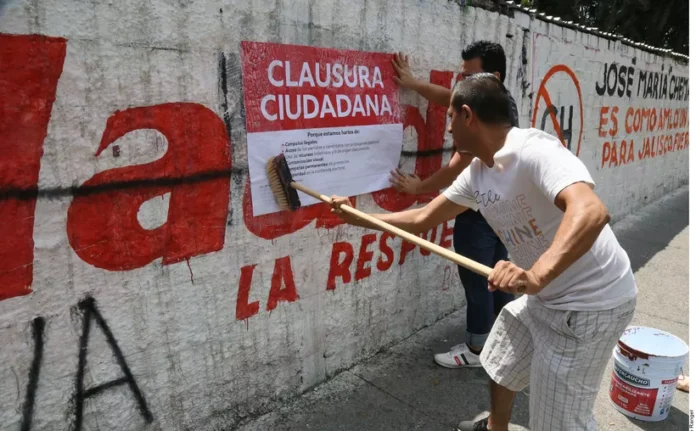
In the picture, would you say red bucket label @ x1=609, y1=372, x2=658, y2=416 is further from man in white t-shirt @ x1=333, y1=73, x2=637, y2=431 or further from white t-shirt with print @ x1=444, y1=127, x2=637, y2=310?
white t-shirt with print @ x1=444, y1=127, x2=637, y2=310

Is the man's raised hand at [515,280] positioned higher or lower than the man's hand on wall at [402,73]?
lower

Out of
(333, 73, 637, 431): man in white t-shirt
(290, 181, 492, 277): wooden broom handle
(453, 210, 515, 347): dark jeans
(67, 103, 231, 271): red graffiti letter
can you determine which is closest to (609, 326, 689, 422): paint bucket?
(453, 210, 515, 347): dark jeans

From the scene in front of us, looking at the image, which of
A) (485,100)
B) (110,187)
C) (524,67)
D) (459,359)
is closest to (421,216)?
→ (485,100)

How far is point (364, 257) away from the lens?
3365 millimetres

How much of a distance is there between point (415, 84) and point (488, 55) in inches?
19.1

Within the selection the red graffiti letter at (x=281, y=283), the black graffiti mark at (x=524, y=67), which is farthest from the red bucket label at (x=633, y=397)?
the black graffiti mark at (x=524, y=67)

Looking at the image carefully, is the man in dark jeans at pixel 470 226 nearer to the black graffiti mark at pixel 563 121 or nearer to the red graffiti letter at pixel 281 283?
the red graffiti letter at pixel 281 283

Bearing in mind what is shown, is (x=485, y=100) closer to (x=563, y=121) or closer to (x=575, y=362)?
(x=575, y=362)

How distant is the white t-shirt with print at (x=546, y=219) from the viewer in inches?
75.0

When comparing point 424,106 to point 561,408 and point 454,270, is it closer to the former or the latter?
point 454,270

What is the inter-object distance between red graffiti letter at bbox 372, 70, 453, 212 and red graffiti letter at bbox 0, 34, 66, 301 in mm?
1971

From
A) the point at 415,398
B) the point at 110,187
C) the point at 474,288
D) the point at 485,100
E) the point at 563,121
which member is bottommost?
the point at 415,398

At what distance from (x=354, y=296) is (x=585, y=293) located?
5.20 ft

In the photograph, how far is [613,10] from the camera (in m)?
14.5
